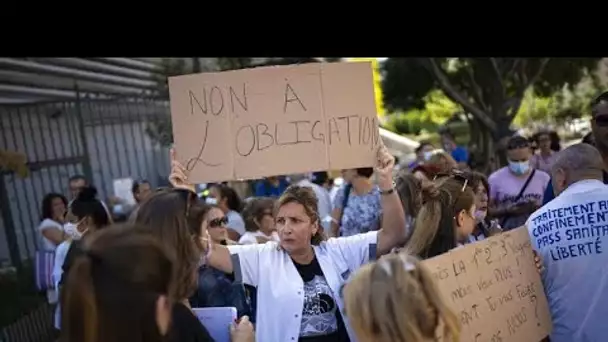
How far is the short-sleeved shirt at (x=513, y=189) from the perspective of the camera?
676 cm

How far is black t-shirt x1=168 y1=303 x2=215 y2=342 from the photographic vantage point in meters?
2.70

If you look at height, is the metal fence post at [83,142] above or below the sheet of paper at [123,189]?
above

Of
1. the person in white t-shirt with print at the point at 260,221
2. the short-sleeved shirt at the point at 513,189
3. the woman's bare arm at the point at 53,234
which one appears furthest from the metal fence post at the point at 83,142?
the short-sleeved shirt at the point at 513,189

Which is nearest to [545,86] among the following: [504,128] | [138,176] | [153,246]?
[504,128]

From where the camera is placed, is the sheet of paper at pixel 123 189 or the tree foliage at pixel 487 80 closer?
the sheet of paper at pixel 123 189

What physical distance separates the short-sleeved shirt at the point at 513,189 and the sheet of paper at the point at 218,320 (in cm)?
395

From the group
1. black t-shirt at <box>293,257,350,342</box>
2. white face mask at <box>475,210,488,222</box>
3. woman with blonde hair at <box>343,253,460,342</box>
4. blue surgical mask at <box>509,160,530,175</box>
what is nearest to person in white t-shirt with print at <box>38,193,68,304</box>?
blue surgical mask at <box>509,160,530,175</box>

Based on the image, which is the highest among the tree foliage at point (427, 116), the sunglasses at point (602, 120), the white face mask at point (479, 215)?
the sunglasses at point (602, 120)

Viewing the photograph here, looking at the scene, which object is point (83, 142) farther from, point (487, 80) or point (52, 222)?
point (487, 80)

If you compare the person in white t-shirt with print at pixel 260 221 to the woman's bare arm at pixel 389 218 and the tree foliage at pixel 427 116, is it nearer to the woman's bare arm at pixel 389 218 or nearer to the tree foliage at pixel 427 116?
the woman's bare arm at pixel 389 218

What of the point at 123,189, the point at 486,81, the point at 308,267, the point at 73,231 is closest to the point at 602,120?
the point at 308,267

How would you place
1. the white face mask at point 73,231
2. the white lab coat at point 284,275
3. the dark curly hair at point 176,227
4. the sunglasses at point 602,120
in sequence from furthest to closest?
1. the white face mask at point 73,231
2. the sunglasses at point 602,120
3. the white lab coat at point 284,275
4. the dark curly hair at point 176,227

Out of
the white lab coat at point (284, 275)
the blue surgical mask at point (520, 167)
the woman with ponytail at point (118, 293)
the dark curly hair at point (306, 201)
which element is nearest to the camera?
the woman with ponytail at point (118, 293)
